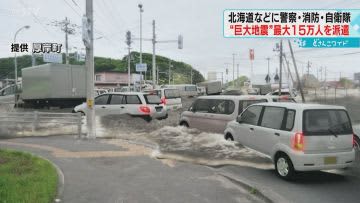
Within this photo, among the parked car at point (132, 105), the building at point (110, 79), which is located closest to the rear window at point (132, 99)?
the parked car at point (132, 105)

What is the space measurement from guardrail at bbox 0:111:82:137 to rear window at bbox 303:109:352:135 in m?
10.1

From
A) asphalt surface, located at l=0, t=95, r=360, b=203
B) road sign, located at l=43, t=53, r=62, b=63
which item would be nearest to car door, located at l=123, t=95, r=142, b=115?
asphalt surface, located at l=0, t=95, r=360, b=203

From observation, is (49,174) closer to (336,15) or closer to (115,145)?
(115,145)

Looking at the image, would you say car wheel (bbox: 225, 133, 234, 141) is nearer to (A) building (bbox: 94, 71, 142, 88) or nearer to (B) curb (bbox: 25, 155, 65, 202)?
(B) curb (bbox: 25, 155, 65, 202)

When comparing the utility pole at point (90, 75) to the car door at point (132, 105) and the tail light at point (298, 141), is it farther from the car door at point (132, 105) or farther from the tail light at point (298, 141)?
the tail light at point (298, 141)

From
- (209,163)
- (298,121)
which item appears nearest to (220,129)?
(209,163)

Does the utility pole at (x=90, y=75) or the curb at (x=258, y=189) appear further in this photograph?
the utility pole at (x=90, y=75)

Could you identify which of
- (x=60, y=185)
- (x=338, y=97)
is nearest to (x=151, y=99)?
(x=60, y=185)

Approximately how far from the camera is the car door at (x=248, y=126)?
1009cm

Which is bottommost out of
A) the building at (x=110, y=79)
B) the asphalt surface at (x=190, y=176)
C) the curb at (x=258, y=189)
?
the asphalt surface at (x=190, y=176)

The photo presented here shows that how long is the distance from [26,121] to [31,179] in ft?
32.3

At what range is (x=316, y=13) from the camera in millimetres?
18125

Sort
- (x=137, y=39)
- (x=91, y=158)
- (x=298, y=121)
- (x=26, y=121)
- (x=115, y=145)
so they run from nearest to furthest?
(x=298, y=121)
(x=91, y=158)
(x=115, y=145)
(x=26, y=121)
(x=137, y=39)

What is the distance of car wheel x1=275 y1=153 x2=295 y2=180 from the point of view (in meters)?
8.44
